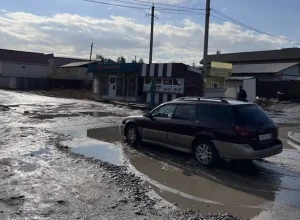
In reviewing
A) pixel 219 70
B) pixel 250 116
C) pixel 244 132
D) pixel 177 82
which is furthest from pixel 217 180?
pixel 219 70

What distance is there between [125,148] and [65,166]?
2.50m

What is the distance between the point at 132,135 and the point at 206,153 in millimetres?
3019

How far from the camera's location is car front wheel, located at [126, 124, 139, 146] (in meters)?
10.2

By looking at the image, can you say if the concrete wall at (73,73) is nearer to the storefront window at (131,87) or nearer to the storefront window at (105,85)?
the storefront window at (105,85)

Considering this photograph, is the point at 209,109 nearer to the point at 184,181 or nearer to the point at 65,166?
the point at 184,181

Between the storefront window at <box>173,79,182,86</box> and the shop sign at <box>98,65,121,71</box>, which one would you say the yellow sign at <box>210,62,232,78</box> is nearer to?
the storefront window at <box>173,79,182,86</box>

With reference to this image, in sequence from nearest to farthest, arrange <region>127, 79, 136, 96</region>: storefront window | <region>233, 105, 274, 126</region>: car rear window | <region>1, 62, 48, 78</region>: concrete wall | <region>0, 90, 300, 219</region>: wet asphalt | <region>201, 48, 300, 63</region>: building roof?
<region>0, 90, 300, 219</region>: wet asphalt, <region>233, 105, 274, 126</region>: car rear window, <region>127, 79, 136, 96</region>: storefront window, <region>201, 48, 300, 63</region>: building roof, <region>1, 62, 48, 78</region>: concrete wall

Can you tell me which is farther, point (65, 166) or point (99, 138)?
point (99, 138)

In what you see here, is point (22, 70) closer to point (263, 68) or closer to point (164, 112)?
point (263, 68)

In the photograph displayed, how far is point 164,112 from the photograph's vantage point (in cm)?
944

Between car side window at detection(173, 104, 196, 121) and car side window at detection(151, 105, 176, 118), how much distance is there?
0.64 feet

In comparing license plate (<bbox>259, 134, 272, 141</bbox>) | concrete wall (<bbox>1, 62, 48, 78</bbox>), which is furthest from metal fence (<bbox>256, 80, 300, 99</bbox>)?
concrete wall (<bbox>1, 62, 48, 78</bbox>)

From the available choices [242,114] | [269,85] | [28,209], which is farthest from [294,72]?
[28,209]

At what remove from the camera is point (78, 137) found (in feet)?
38.7
